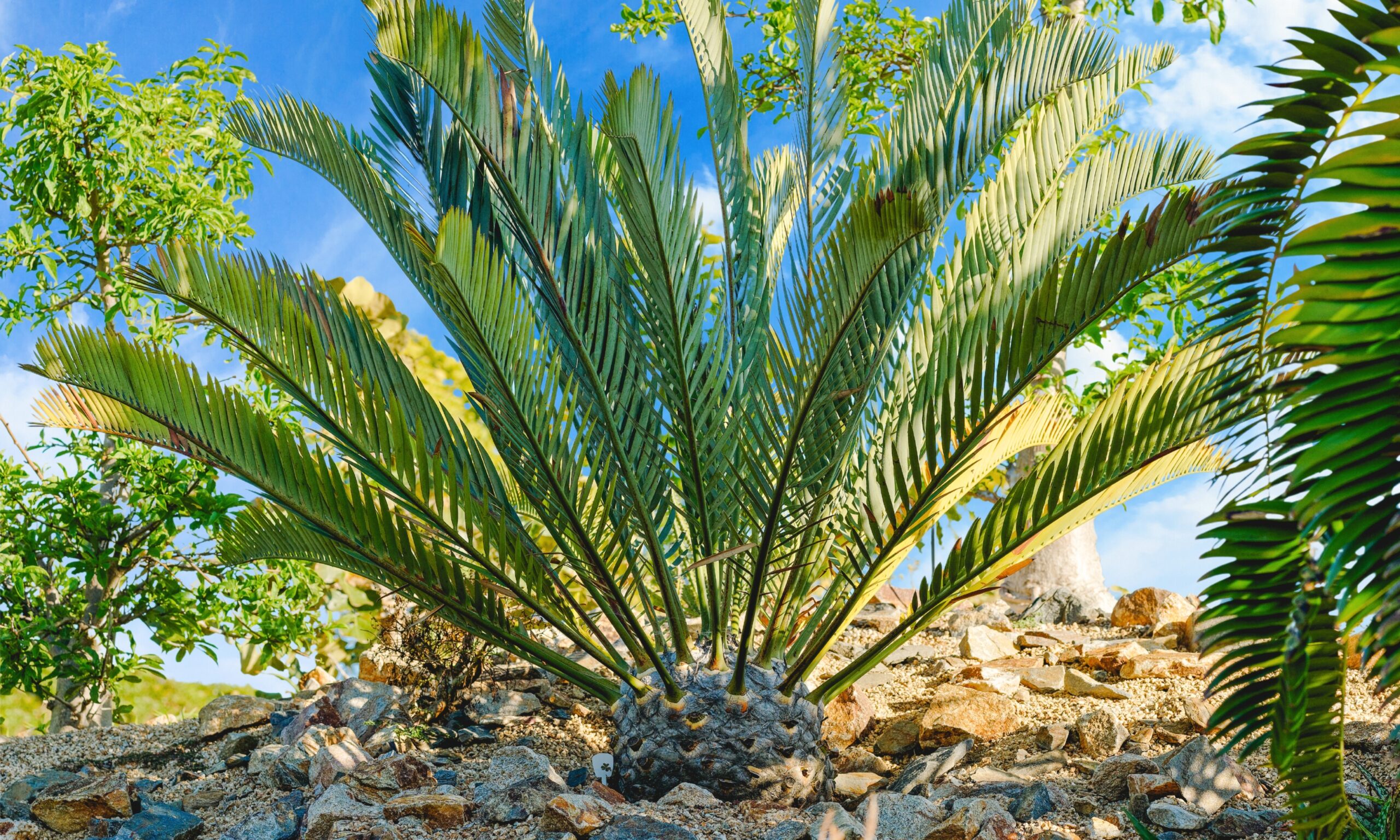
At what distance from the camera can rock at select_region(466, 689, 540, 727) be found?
4695 mm

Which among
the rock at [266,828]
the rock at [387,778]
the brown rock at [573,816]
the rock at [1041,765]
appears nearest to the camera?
the brown rock at [573,816]

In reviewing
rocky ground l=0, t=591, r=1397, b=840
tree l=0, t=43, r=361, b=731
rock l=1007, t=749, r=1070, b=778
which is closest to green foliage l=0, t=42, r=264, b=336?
tree l=0, t=43, r=361, b=731

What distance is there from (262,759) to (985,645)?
3930 mm

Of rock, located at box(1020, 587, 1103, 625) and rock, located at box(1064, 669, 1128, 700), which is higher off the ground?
rock, located at box(1020, 587, 1103, 625)

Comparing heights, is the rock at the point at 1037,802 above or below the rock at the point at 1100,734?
below

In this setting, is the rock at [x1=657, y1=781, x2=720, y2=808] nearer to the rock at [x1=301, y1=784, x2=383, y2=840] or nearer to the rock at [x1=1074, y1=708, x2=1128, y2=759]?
the rock at [x1=301, y1=784, x2=383, y2=840]

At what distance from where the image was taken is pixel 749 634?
352 cm

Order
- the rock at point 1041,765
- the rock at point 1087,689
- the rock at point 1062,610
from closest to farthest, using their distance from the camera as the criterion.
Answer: the rock at point 1041,765, the rock at point 1087,689, the rock at point 1062,610

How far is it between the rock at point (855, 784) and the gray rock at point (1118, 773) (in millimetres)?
842

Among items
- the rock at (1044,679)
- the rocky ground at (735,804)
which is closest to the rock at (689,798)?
the rocky ground at (735,804)

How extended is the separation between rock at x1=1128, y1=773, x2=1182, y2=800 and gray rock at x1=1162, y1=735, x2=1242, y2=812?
0.03 m

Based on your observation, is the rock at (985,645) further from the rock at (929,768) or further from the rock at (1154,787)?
the rock at (1154,787)

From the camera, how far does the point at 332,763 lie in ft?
12.3

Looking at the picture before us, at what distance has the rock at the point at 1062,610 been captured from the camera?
6.88 meters
